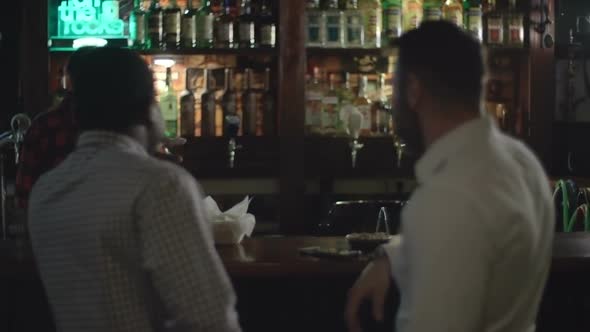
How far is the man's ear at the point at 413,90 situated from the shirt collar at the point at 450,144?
0.28ft

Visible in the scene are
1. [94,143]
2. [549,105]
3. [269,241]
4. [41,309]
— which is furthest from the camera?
[549,105]

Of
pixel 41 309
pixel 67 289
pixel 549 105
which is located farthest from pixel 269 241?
pixel 549 105

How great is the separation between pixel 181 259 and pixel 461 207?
1.65ft

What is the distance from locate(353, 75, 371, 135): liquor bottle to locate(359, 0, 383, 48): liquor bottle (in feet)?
0.71

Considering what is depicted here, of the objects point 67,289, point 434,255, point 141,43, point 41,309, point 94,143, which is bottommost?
point 41,309

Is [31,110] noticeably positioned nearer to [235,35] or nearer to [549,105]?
[235,35]

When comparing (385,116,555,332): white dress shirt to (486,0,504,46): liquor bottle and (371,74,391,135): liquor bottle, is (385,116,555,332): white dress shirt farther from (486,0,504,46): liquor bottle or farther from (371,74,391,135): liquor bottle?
(486,0,504,46): liquor bottle

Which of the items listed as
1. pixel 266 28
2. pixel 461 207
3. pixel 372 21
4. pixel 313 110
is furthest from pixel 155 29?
pixel 461 207

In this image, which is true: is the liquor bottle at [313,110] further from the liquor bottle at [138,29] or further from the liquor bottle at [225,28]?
the liquor bottle at [138,29]

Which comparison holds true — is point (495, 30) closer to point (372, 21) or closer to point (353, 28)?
point (372, 21)

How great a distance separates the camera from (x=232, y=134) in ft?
16.7

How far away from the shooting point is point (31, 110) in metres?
4.96

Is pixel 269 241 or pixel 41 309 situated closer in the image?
pixel 41 309

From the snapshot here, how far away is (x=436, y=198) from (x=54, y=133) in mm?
2220
